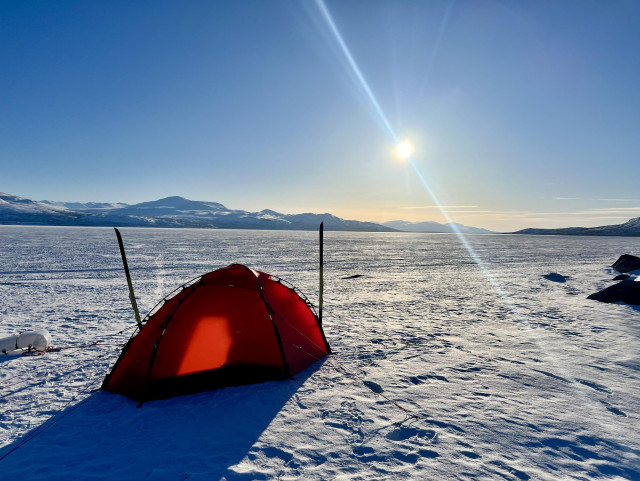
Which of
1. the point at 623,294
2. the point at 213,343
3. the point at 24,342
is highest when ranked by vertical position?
the point at 213,343

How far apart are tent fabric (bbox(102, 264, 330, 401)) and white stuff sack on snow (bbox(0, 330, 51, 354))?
309 cm

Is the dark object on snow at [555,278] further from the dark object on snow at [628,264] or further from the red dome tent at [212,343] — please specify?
the red dome tent at [212,343]

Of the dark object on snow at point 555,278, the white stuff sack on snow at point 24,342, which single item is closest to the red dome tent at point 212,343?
the white stuff sack on snow at point 24,342

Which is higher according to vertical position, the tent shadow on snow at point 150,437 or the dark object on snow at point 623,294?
the dark object on snow at point 623,294

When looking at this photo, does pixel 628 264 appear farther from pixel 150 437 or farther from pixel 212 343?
pixel 150 437

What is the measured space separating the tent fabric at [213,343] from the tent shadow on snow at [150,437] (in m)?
0.28

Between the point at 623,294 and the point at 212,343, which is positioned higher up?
the point at 212,343

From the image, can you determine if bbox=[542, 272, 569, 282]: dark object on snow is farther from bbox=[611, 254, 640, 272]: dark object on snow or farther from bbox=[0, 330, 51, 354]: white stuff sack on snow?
bbox=[0, 330, 51, 354]: white stuff sack on snow

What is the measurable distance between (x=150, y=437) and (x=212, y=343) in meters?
1.73

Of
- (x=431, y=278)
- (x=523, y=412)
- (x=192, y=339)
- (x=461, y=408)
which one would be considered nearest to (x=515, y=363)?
(x=523, y=412)

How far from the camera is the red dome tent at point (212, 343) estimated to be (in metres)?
5.58

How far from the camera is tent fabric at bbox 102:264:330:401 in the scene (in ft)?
18.3

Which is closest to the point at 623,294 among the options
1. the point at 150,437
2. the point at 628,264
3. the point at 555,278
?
the point at 555,278

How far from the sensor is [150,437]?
4.50 meters
